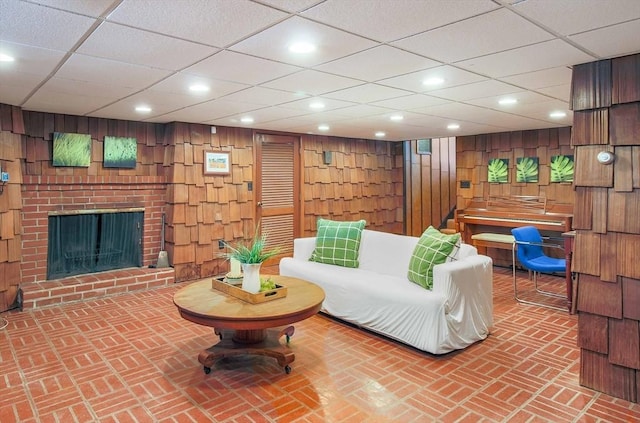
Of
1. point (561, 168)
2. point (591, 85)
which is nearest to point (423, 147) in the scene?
point (561, 168)

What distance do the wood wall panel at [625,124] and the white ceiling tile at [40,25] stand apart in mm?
2985

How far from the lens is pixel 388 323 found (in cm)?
344

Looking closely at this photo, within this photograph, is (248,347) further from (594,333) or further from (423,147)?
(423,147)

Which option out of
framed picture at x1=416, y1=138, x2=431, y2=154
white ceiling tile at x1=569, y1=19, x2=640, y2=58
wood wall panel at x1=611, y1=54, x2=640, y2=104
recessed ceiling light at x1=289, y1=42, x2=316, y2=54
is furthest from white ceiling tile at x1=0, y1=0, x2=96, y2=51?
framed picture at x1=416, y1=138, x2=431, y2=154

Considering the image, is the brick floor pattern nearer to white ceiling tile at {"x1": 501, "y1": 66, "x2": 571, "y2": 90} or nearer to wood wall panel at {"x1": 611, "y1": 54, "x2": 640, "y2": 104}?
wood wall panel at {"x1": 611, "y1": 54, "x2": 640, "y2": 104}

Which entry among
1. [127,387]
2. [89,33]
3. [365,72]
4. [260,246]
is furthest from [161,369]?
[365,72]

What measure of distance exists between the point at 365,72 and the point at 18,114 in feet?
12.1

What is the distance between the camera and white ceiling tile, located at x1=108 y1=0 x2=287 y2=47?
181 centimetres

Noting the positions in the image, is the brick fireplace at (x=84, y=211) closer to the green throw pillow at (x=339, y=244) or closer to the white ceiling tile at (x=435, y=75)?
the green throw pillow at (x=339, y=244)

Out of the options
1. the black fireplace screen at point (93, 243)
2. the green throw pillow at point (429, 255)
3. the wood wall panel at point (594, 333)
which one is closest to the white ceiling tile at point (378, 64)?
the green throw pillow at point (429, 255)

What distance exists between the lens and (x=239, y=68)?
111 inches

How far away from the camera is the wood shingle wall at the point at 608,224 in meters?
2.47

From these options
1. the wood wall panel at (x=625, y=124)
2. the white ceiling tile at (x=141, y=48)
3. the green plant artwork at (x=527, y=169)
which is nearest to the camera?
the white ceiling tile at (x=141, y=48)

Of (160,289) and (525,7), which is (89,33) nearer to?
(525,7)
